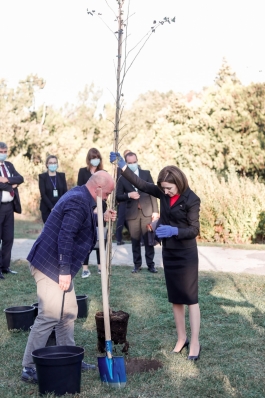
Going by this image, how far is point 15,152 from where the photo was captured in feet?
129

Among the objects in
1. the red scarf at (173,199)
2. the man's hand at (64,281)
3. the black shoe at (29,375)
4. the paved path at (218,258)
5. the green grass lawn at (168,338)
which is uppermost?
the red scarf at (173,199)

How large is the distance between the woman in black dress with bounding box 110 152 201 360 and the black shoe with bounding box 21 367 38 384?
156 cm

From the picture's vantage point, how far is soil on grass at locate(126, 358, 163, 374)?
5.79 meters

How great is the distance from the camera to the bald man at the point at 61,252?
5.18 meters

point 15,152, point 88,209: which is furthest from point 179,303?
point 15,152

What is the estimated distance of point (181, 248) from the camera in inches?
242

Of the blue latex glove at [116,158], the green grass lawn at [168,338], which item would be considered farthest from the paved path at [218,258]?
the blue latex glove at [116,158]

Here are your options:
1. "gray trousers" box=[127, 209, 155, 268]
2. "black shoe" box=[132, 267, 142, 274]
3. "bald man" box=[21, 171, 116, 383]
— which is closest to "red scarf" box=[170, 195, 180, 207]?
"bald man" box=[21, 171, 116, 383]

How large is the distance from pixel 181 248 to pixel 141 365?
120cm

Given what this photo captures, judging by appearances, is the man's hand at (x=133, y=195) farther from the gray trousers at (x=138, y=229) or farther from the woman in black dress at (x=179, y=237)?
the woman in black dress at (x=179, y=237)

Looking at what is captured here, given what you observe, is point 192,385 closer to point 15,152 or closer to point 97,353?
point 97,353

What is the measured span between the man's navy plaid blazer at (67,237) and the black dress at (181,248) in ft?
3.13

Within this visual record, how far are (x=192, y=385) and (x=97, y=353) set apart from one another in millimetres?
1418

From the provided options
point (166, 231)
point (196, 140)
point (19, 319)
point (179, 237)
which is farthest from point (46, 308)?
point (196, 140)
